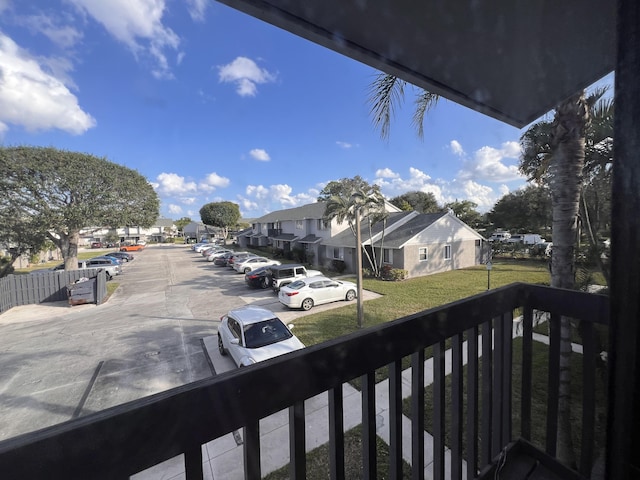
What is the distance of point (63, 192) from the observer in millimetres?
14289

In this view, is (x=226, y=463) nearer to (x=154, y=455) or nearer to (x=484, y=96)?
(x=154, y=455)

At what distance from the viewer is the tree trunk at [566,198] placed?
3.11 meters

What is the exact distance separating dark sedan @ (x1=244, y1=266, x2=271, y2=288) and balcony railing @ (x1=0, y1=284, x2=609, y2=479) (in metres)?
12.0

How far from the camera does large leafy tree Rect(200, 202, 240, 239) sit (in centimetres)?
4005

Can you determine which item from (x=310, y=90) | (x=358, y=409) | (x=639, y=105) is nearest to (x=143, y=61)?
(x=310, y=90)

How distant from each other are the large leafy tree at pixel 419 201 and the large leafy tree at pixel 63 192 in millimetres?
23033

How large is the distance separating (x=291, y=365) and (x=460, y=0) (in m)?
1.78

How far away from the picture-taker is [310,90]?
3654mm

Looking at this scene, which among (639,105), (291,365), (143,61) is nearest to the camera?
(639,105)

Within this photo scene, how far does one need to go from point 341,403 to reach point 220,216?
1637 inches

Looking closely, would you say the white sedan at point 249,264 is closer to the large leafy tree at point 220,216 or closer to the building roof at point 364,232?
the building roof at point 364,232

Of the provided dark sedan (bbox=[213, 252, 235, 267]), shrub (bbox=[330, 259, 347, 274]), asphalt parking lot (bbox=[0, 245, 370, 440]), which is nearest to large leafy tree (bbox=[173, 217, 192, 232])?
dark sedan (bbox=[213, 252, 235, 267])

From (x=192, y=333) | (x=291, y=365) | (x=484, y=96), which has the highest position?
(x=484, y=96)

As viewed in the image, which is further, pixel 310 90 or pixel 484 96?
pixel 310 90
